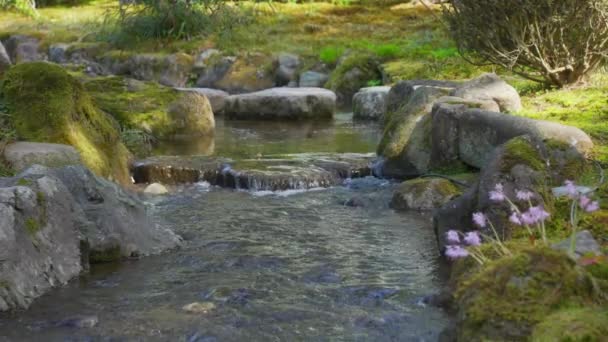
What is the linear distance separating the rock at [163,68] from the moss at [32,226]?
15545 millimetres

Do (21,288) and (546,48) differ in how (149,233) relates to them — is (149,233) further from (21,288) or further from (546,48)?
(546,48)

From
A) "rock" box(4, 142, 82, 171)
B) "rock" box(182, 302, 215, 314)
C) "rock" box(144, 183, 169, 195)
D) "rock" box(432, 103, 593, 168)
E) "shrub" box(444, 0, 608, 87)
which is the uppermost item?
"shrub" box(444, 0, 608, 87)

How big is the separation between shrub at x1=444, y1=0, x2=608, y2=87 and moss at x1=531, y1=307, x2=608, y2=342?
331 inches

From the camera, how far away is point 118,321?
5.31 metres

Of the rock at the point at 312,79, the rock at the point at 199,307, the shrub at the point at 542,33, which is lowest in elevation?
the rock at the point at 199,307

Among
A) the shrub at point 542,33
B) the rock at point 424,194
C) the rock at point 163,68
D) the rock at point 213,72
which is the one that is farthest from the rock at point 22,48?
the rock at point 424,194

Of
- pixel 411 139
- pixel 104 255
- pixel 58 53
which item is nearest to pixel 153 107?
pixel 411 139

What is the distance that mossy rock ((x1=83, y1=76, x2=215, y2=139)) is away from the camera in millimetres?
13289

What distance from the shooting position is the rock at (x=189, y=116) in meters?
13.8

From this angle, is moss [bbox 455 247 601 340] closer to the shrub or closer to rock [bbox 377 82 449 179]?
rock [bbox 377 82 449 179]

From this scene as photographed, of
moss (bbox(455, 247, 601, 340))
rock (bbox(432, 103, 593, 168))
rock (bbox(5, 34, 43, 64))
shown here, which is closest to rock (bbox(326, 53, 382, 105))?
rock (bbox(432, 103, 593, 168))

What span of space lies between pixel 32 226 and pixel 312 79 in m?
14.1

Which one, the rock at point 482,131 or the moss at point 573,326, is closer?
the moss at point 573,326

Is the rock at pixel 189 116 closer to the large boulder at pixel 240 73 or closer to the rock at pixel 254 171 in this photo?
the rock at pixel 254 171
